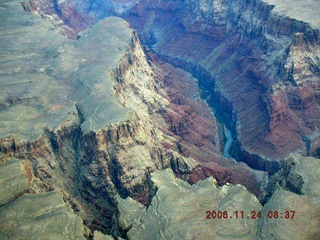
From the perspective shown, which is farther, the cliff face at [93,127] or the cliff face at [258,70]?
the cliff face at [258,70]

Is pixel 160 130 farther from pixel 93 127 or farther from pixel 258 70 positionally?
pixel 258 70

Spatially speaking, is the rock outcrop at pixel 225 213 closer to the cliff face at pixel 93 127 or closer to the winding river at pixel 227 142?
the cliff face at pixel 93 127

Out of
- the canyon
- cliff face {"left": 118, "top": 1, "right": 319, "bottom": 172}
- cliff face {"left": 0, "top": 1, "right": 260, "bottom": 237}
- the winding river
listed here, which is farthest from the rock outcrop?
the winding river

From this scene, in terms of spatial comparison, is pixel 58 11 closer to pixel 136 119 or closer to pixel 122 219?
pixel 136 119

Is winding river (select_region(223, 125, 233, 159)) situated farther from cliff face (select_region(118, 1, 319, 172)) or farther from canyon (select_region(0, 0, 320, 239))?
cliff face (select_region(118, 1, 319, 172))

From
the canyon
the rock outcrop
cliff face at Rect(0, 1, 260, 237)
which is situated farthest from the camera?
cliff face at Rect(0, 1, 260, 237)

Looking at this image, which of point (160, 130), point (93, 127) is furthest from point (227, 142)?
point (93, 127)

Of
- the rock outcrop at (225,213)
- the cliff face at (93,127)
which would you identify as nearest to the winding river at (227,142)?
the cliff face at (93,127)

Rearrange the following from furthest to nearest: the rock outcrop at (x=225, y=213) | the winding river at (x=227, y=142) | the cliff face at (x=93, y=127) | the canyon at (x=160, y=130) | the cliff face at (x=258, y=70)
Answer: the winding river at (x=227, y=142), the cliff face at (x=258, y=70), the cliff face at (x=93, y=127), the canyon at (x=160, y=130), the rock outcrop at (x=225, y=213)

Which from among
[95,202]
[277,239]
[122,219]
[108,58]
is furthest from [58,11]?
[277,239]
